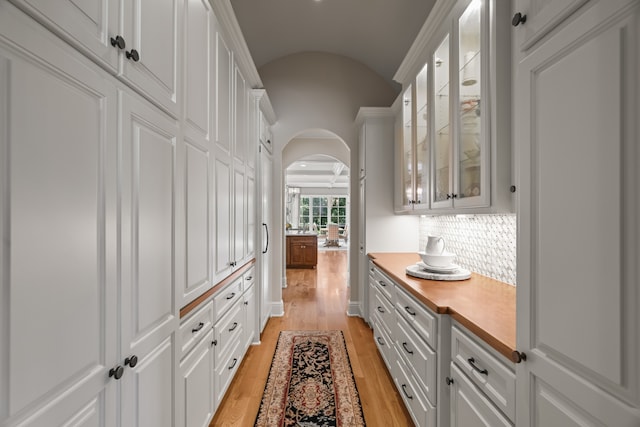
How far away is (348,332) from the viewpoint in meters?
3.50

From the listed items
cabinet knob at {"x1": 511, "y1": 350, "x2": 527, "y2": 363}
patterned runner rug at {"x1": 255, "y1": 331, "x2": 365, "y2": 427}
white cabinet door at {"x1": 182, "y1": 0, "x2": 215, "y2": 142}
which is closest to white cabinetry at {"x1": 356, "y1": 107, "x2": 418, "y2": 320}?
patterned runner rug at {"x1": 255, "y1": 331, "x2": 365, "y2": 427}

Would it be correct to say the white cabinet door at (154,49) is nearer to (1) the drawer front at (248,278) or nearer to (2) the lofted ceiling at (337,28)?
(1) the drawer front at (248,278)

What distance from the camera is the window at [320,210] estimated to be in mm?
13789

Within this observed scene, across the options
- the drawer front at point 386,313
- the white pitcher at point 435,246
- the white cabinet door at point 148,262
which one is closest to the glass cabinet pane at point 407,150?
the white pitcher at point 435,246

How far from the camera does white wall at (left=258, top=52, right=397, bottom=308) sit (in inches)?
159

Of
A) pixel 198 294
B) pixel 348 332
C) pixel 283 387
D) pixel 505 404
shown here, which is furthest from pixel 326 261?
pixel 505 404

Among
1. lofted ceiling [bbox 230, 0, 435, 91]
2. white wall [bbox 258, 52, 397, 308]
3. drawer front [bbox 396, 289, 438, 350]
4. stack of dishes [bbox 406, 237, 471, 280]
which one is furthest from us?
white wall [bbox 258, 52, 397, 308]

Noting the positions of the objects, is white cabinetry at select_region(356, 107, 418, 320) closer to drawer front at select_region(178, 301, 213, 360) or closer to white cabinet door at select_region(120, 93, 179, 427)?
drawer front at select_region(178, 301, 213, 360)

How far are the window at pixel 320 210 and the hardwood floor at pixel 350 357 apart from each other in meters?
8.33

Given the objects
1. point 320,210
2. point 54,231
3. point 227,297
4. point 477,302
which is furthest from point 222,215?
point 320,210

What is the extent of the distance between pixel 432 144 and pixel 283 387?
84.9 inches

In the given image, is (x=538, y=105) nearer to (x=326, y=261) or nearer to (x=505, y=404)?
(x=505, y=404)

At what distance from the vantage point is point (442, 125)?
6.73 ft

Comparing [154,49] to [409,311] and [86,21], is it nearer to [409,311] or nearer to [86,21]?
[86,21]
